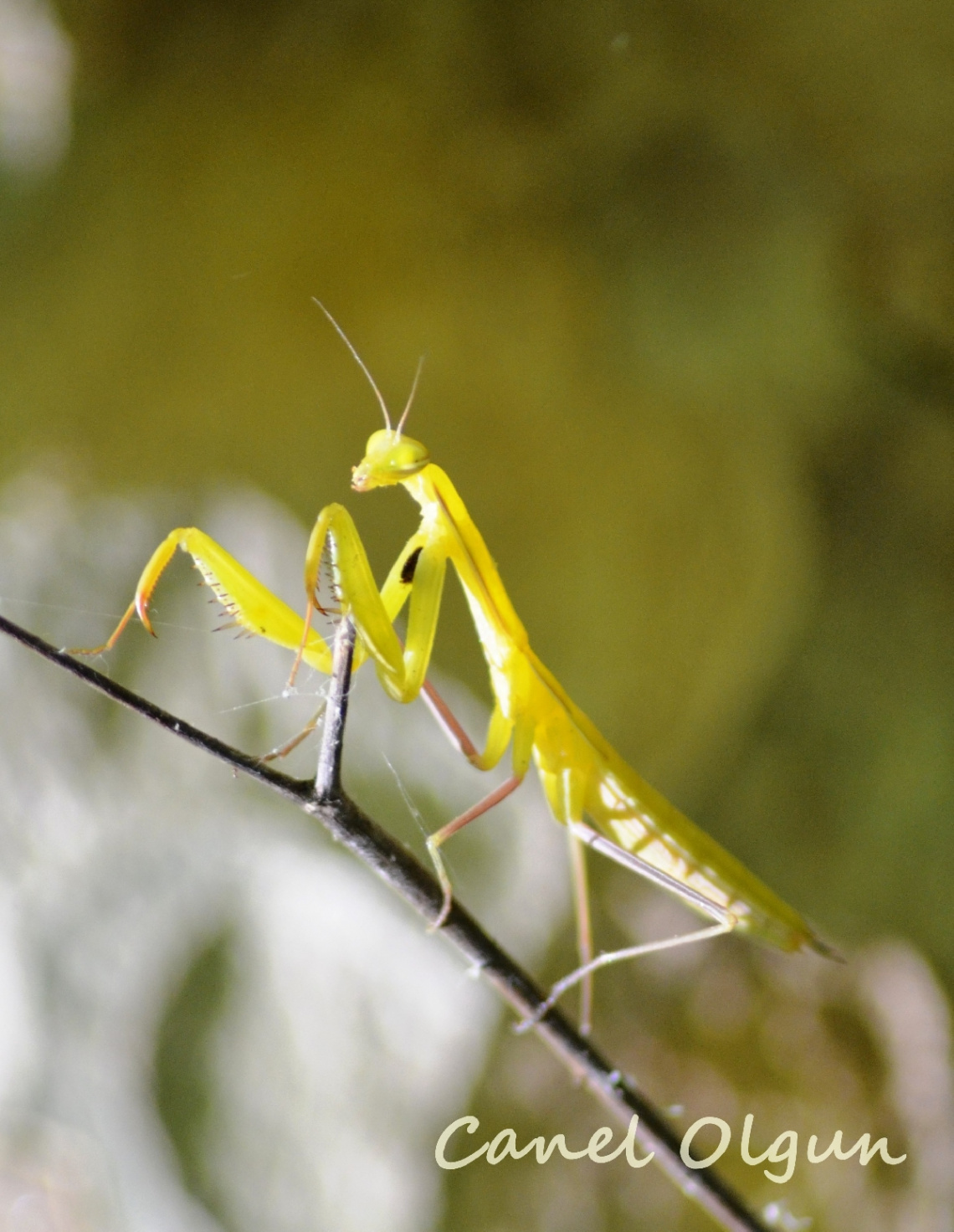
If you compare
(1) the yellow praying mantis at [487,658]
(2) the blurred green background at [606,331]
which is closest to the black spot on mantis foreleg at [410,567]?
(1) the yellow praying mantis at [487,658]

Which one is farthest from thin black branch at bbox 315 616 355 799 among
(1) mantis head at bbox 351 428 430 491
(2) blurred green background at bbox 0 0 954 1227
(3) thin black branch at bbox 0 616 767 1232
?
(2) blurred green background at bbox 0 0 954 1227

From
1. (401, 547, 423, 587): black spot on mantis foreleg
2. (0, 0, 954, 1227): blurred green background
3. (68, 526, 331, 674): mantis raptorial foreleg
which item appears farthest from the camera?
(0, 0, 954, 1227): blurred green background

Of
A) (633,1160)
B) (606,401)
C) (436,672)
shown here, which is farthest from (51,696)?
(633,1160)

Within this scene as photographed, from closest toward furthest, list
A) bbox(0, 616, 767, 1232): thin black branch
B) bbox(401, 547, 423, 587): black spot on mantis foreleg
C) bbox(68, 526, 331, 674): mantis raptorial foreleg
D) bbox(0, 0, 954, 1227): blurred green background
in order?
bbox(0, 616, 767, 1232): thin black branch < bbox(68, 526, 331, 674): mantis raptorial foreleg < bbox(401, 547, 423, 587): black spot on mantis foreleg < bbox(0, 0, 954, 1227): blurred green background

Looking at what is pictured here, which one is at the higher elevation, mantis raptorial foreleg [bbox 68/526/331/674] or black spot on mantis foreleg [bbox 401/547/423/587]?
mantis raptorial foreleg [bbox 68/526/331/674]

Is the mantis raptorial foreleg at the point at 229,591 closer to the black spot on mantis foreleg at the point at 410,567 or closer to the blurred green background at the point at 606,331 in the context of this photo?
the black spot on mantis foreleg at the point at 410,567

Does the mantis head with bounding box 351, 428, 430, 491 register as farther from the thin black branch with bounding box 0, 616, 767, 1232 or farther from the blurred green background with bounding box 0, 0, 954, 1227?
the blurred green background with bounding box 0, 0, 954, 1227

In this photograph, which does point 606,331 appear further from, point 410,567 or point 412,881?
point 412,881
